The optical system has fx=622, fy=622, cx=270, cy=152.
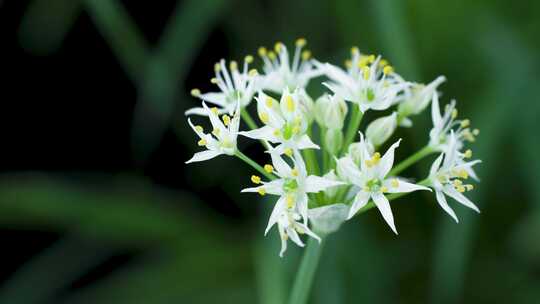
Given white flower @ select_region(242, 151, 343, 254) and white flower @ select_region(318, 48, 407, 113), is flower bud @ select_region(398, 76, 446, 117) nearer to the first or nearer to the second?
white flower @ select_region(318, 48, 407, 113)

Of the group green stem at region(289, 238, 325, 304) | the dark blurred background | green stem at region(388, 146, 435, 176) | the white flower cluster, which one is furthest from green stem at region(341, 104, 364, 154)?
the dark blurred background

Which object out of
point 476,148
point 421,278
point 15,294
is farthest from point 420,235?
point 15,294

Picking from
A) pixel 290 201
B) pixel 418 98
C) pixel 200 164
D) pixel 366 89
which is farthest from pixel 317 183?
pixel 200 164

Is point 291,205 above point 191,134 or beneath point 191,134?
beneath

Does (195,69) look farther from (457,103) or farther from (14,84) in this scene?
(457,103)

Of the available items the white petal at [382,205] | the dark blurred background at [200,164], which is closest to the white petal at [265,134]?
the white petal at [382,205]

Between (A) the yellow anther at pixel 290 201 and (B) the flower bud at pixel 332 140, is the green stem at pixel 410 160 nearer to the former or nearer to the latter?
(B) the flower bud at pixel 332 140
